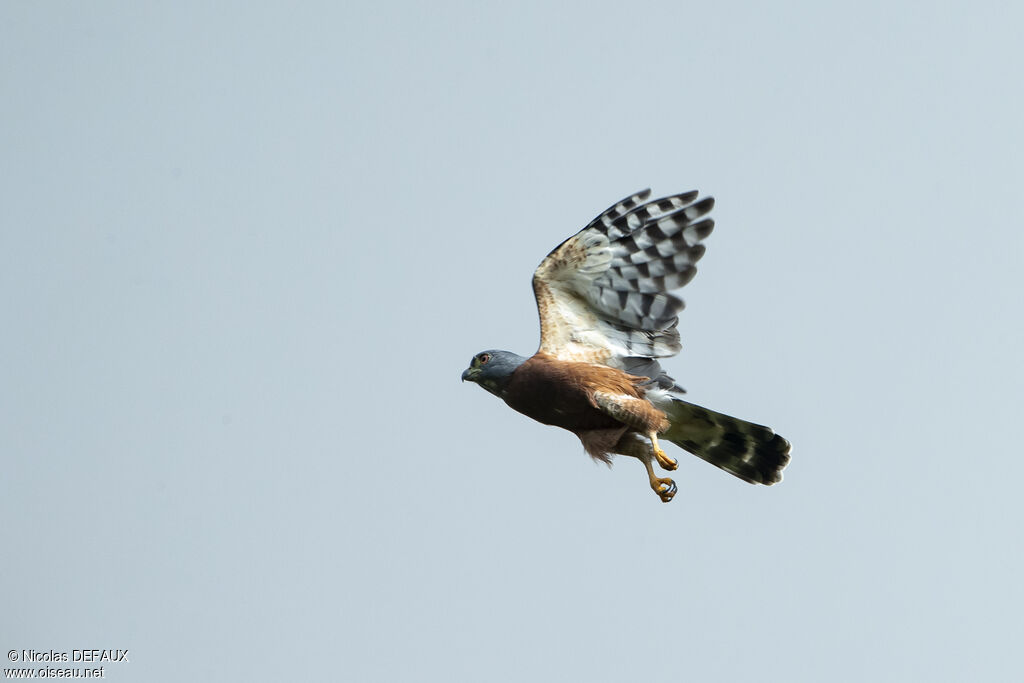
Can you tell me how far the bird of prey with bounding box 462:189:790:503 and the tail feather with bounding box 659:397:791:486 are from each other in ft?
0.07

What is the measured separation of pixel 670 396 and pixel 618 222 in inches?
63.3

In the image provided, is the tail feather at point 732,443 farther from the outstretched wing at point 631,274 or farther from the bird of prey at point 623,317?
the outstretched wing at point 631,274

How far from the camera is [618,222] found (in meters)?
12.8

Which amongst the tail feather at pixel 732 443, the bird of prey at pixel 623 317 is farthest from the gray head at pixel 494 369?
the tail feather at pixel 732 443

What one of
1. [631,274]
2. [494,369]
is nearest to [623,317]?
[631,274]

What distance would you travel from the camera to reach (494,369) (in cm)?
1262

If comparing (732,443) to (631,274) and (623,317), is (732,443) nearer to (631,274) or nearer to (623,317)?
(623,317)

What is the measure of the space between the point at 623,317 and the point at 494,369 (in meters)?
1.26

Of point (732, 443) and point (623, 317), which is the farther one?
point (732, 443)

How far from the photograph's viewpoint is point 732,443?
43.4ft

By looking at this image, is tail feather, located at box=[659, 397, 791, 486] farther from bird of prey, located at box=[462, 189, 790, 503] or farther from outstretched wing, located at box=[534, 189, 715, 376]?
outstretched wing, located at box=[534, 189, 715, 376]

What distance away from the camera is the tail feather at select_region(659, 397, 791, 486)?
1300 cm

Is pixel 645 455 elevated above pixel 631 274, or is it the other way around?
pixel 631 274

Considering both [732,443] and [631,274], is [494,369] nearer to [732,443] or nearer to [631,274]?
[631,274]
